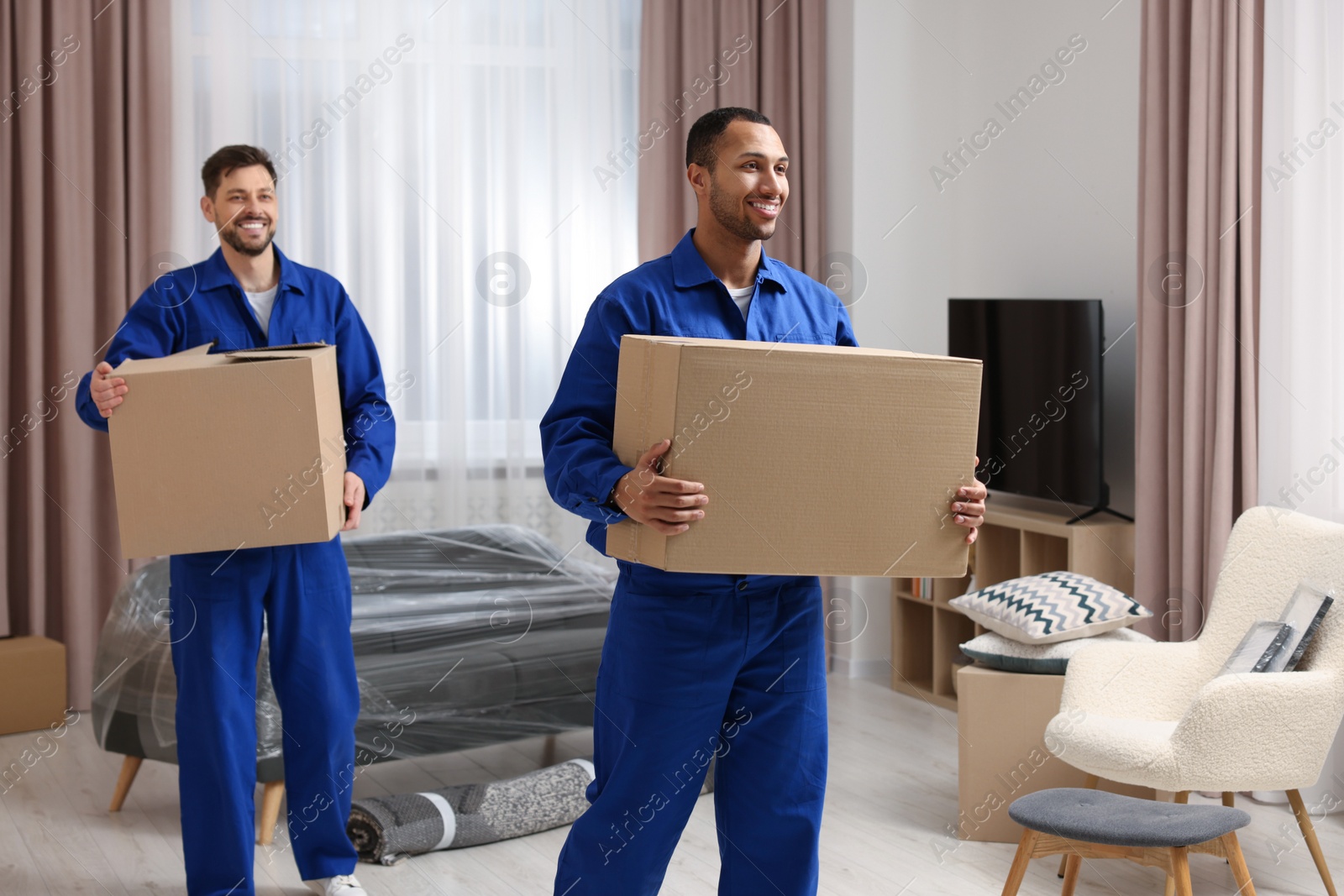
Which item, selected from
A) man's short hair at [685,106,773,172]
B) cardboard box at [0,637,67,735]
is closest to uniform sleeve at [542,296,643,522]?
man's short hair at [685,106,773,172]

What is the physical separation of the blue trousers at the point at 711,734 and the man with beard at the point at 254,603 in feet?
2.66

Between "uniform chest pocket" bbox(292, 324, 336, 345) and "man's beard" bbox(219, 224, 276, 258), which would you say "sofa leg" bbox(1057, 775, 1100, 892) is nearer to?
"uniform chest pocket" bbox(292, 324, 336, 345)

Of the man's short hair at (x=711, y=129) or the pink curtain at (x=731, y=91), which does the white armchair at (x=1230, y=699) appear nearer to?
the man's short hair at (x=711, y=129)

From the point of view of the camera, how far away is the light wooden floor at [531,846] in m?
2.64

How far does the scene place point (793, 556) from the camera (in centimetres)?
161

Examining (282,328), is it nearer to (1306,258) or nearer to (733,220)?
(733,220)

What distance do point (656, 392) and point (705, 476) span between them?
124mm

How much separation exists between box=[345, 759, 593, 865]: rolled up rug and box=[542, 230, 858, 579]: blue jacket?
127cm

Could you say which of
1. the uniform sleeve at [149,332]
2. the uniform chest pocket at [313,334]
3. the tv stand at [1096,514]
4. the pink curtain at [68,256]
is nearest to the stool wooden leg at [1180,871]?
the tv stand at [1096,514]

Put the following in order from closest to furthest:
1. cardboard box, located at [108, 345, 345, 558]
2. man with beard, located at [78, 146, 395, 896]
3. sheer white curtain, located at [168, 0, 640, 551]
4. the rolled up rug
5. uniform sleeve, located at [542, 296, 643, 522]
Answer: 1. uniform sleeve, located at [542, 296, 643, 522]
2. cardboard box, located at [108, 345, 345, 558]
3. man with beard, located at [78, 146, 395, 896]
4. the rolled up rug
5. sheer white curtain, located at [168, 0, 640, 551]

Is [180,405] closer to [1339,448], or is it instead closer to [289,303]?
[289,303]

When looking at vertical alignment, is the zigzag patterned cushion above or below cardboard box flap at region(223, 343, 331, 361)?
below

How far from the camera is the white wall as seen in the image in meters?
4.17

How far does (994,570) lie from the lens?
163 inches
